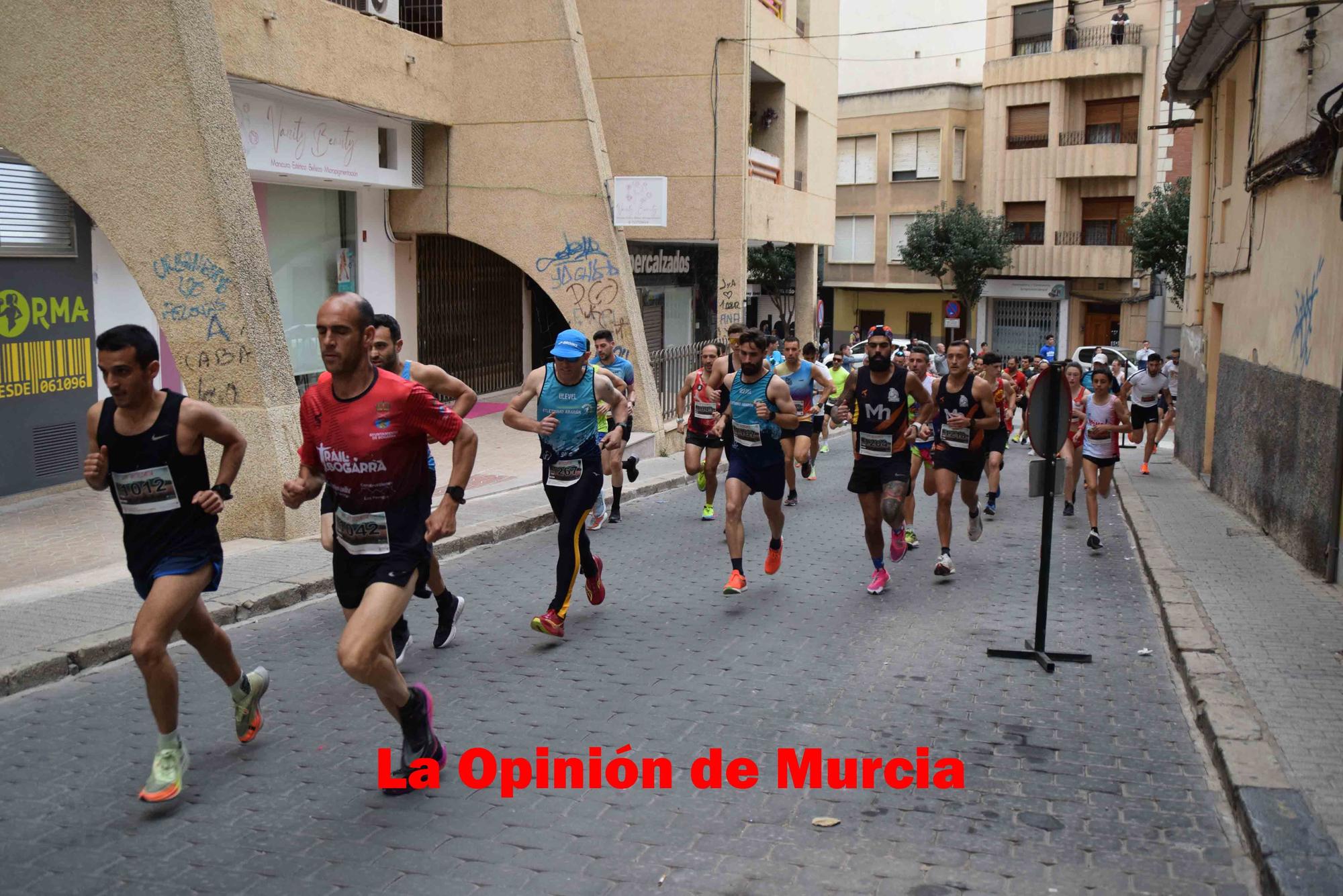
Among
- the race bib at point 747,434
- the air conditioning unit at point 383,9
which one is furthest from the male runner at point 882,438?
the air conditioning unit at point 383,9

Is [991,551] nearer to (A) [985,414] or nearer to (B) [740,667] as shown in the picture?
(A) [985,414]

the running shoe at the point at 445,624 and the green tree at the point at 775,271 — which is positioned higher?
the green tree at the point at 775,271

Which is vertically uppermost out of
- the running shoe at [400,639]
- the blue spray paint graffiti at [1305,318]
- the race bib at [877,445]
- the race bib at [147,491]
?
the blue spray paint graffiti at [1305,318]

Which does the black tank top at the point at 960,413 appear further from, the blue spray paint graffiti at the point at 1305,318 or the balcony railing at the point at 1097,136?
the balcony railing at the point at 1097,136

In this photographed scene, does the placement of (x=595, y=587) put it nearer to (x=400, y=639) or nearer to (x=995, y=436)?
(x=400, y=639)

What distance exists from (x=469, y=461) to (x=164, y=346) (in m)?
10.0

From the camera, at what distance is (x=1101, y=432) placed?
12516 millimetres

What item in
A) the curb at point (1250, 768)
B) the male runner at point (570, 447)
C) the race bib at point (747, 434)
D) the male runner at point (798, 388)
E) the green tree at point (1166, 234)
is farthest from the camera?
the green tree at point (1166, 234)

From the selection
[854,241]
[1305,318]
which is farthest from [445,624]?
[854,241]

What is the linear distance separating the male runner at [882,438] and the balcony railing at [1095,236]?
38262mm

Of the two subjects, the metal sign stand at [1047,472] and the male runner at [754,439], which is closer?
the metal sign stand at [1047,472]

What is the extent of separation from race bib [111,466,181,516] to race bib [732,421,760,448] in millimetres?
4801

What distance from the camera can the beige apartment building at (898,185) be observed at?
48.7 meters

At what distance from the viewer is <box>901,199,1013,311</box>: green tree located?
149ft
